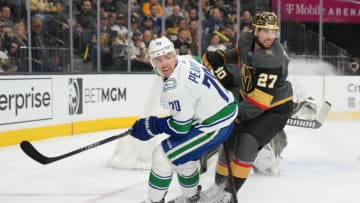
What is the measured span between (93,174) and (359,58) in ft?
28.4

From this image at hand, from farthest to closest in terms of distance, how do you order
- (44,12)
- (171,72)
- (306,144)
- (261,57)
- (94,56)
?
(94,56), (44,12), (306,144), (261,57), (171,72)

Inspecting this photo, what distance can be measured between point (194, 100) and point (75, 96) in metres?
5.82

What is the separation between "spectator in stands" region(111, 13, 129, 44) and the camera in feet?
38.0

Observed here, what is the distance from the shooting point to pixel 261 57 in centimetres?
463

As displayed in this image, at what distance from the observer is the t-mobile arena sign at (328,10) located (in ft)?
48.8

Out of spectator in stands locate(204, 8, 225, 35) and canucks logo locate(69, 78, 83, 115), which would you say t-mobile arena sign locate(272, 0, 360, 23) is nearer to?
spectator in stands locate(204, 8, 225, 35)

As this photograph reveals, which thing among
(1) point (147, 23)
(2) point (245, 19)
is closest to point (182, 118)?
(1) point (147, 23)

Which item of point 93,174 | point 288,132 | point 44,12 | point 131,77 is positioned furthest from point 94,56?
point 93,174

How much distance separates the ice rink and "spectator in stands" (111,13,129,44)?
3.34 metres

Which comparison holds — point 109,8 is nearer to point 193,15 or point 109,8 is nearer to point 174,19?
point 174,19

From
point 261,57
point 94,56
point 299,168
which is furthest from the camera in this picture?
point 94,56

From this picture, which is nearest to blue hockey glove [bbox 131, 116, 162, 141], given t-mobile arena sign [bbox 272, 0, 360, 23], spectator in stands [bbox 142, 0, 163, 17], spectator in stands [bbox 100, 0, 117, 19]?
spectator in stands [bbox 100, 0, 117, 19]

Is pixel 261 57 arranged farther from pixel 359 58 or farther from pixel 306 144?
pixel 359 58

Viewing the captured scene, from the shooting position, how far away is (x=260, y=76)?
4590 millimetres
